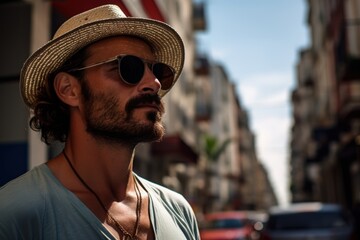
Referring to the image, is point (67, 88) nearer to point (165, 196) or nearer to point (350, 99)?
point (165, 196)

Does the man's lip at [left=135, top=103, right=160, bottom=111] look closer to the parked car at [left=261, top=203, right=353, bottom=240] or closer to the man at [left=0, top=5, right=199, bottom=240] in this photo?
the man at [left=0, top=5, right=199, bottom=240]

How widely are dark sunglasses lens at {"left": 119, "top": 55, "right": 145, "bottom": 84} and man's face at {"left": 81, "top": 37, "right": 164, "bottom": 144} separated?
0.07 feet

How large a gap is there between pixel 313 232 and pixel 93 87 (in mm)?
7420

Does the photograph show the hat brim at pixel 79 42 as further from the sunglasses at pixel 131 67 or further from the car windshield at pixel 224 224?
the car windshield at pixel 224 224

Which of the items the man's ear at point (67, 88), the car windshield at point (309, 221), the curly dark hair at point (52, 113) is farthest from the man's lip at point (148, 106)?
the car windshield at point (309, 221)

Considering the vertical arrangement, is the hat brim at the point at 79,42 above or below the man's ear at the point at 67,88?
above

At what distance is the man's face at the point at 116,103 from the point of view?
2.03m

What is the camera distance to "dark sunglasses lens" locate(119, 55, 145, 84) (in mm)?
2084

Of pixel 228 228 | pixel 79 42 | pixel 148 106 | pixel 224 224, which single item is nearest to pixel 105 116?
pixel 148 106

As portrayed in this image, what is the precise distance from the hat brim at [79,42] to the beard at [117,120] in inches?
7.8

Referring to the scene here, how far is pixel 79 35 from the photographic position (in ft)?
6.70

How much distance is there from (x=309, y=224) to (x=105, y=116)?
7615mm

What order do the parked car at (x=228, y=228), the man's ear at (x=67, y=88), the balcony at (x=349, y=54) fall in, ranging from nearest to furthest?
the man's ear at (x=67, y=88) → the parked car at (x=228, y=228) → the balcony at (x=349, y=54)

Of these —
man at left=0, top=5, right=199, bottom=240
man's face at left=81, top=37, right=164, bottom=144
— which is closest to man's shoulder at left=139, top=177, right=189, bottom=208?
man at left=0, top=5, right=199, bottom=240
